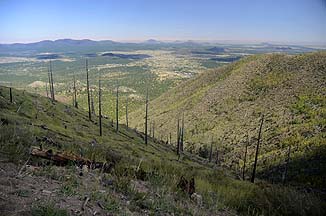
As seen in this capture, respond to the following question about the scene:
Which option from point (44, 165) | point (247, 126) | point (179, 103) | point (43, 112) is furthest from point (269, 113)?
point (44, 165)

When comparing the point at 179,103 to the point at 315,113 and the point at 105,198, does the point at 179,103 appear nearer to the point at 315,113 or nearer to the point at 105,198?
the point at 315,113

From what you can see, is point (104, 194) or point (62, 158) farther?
point (62, 158)

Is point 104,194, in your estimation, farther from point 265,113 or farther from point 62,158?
point 265,113

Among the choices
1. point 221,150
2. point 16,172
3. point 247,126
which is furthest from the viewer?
point 247,126

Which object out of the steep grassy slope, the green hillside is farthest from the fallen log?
the steep grassy slope

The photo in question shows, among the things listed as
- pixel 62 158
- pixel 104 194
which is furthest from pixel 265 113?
pixel 104 194

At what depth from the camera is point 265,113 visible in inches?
3118

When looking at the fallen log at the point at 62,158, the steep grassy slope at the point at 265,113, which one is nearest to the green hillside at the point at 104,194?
the fallen log at the point at 62,158

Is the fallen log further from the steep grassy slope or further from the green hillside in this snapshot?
the steep grassy slope

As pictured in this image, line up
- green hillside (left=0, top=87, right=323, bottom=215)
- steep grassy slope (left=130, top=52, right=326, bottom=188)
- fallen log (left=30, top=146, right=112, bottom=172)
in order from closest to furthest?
green hillside (left=0, top=87, right=323, bottom=215), fallen log (left=30, top=146, right=112, bottom=172), steep grassy slope (left=130, top=52, right=326, bottom=188)

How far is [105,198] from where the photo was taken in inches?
218

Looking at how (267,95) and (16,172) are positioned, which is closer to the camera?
(16,172)

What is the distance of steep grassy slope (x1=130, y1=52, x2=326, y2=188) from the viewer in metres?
52.3

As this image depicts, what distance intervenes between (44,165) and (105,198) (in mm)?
2031
